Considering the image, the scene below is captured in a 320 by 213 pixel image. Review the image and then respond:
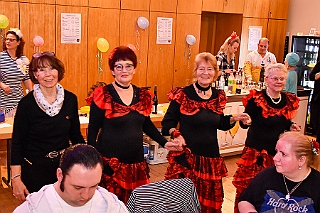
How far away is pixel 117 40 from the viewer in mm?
6129

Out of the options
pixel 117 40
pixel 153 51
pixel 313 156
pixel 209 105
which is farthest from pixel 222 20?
pixel 313 156

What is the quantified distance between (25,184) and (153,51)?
4.42 meters

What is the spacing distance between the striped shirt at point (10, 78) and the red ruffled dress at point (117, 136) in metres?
2.38

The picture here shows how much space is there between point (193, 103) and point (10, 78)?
8.89 ft

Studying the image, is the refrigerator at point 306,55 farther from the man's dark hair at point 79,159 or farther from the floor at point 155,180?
the man's dark hair at point 79,159

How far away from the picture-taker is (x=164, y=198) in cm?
229

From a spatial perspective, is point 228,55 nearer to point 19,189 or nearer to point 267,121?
point 267,121

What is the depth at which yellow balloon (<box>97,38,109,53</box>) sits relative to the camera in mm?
5762

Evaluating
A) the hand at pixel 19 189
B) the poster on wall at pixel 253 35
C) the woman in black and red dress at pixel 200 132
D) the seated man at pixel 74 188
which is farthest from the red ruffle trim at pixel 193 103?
the poster on wall at pixel 253 35

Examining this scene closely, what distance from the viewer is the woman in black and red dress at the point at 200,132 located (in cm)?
293

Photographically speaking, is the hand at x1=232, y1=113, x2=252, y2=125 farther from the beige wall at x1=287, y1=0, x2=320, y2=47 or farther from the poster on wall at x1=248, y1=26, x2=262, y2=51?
the beige wall at x1=287, y1=0, x2=320, y2=47

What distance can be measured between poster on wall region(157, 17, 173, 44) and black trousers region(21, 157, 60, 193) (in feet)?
14.5

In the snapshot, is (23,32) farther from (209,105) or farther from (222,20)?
(222,20)

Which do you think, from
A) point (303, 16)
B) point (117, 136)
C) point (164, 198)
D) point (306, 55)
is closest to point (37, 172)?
point (117, 136)
